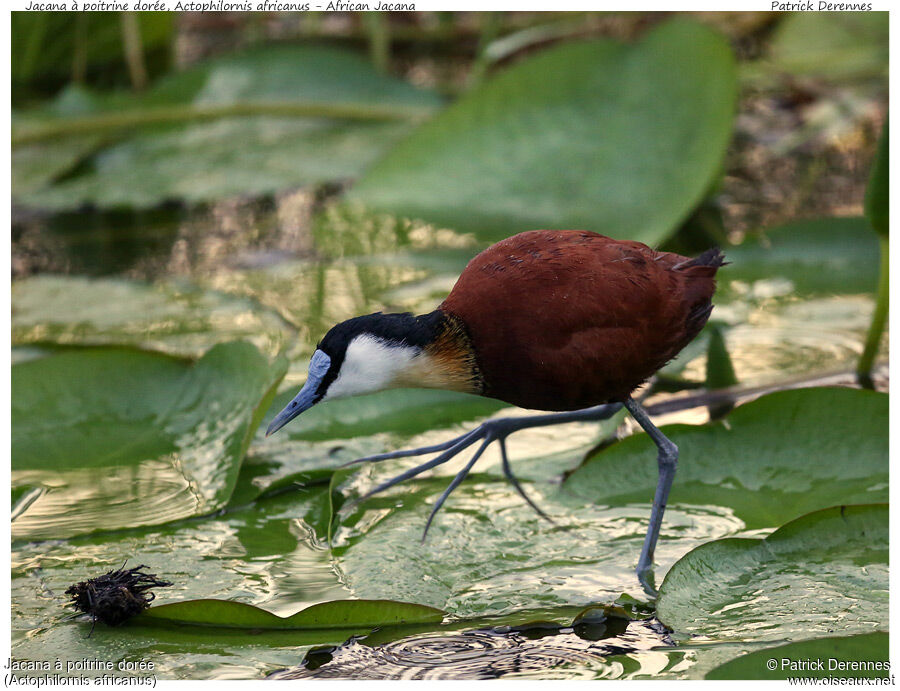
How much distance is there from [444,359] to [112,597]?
660mm

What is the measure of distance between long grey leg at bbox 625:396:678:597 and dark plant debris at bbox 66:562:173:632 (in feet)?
2.66

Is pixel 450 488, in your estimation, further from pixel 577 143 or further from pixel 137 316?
pixel 577 143

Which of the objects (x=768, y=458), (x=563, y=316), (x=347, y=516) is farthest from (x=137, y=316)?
(x=768, y=458)

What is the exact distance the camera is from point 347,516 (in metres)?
2.02

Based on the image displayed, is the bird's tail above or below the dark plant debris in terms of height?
above

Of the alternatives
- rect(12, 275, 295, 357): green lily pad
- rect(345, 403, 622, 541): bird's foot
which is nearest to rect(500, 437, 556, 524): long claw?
rect(345, 403, 622, 541): bird's foot

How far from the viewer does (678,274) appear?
1954 mm

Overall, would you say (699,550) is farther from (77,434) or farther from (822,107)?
(822,107)

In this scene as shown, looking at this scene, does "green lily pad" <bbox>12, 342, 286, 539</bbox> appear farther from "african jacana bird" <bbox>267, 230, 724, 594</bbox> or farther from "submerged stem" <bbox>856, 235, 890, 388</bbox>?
"submerged stem" <bbox>856, 235, 890, 388</bbox>

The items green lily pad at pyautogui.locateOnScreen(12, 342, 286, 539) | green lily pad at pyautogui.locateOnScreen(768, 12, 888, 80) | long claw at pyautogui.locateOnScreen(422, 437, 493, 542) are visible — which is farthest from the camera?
green lily pad at pyautogui.locateOnScreen(768, 12, 888, 80)

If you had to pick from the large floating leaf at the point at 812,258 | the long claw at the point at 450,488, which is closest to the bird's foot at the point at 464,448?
the long claw at the point at 450,488

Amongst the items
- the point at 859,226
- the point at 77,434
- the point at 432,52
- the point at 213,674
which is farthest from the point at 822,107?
the point at 213,674

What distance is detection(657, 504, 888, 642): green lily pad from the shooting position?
1.60 metres

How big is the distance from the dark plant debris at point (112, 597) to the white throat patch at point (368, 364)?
433 mm
